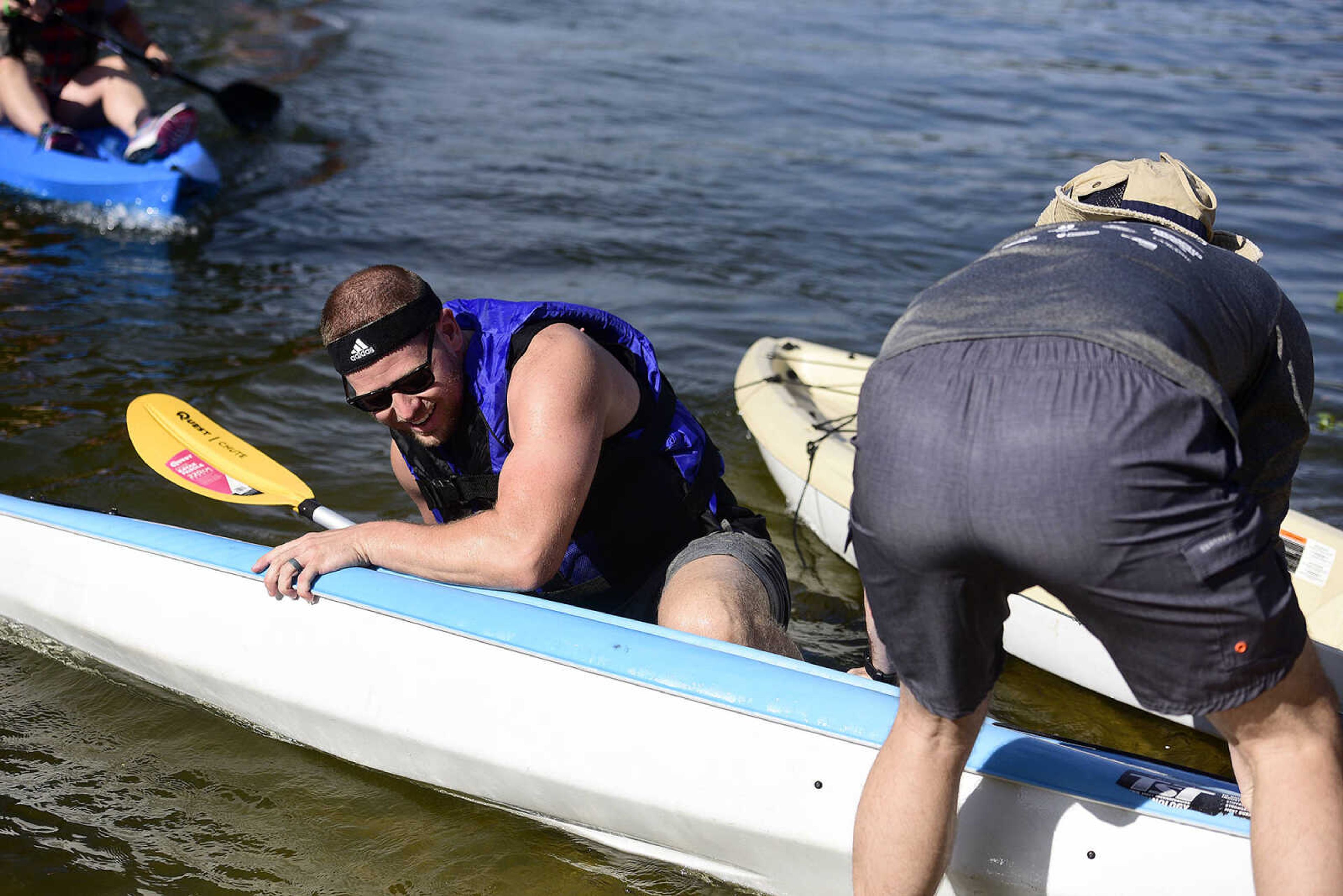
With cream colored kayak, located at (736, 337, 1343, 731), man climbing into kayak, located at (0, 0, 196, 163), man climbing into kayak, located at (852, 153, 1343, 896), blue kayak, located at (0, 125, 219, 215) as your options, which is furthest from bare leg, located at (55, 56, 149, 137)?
man climbing into kayak, located at (852, 153, 1343, 896)

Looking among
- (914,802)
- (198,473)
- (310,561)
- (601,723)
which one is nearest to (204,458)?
(198,473)

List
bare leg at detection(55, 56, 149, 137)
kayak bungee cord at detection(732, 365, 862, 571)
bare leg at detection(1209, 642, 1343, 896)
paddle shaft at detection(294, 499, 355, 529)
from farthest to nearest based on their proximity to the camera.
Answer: bare leg at detection(55, 56, 149, 137) → kayak bungee cord at detection(732, 365, 862, 571) → paddle shaft at detection(294, 499, 355, 529) → bare leg at detection(1209, 642, 1343, 896)

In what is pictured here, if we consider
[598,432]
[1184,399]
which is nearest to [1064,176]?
[598,432]

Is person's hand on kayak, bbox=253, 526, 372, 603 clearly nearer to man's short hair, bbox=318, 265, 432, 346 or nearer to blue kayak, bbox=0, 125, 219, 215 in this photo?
man's short hair, bbox=318, 265, 432, 346

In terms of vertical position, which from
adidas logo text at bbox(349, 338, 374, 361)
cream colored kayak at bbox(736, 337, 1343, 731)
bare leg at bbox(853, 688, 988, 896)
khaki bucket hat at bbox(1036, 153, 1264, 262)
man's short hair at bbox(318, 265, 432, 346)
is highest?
khaki bucket hat at bbox(1036, 153, 1264, 262)

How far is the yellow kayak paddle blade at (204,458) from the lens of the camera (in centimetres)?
314

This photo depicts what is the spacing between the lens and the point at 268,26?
1244 cm

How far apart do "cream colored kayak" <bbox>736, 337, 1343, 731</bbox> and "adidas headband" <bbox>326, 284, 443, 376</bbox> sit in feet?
3.16

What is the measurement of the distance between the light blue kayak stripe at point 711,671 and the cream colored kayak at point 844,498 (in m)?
0.30

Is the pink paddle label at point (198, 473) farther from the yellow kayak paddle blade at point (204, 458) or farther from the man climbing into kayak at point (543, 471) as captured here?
the man climbing into kayak at point (543, 471)

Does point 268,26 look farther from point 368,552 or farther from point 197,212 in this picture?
point 368,552

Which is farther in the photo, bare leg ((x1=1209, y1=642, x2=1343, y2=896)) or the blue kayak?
the blue kayak

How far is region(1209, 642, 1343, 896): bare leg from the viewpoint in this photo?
141 cm

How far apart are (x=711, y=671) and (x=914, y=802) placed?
64 centimetres
